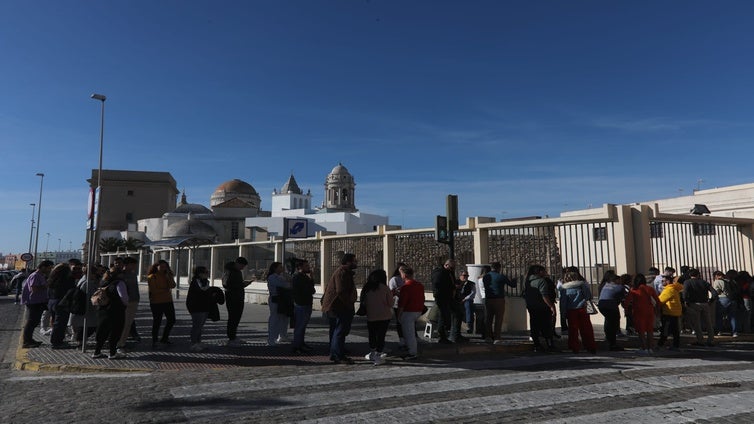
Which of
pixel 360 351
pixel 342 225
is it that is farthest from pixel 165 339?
pixel 342 225

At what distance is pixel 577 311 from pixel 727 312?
5.23 meters

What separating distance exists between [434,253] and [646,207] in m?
5.59

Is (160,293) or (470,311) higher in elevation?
(160,293)

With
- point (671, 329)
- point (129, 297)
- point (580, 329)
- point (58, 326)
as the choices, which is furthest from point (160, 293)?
point (671, 329)

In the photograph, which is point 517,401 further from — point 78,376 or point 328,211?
point 328,211

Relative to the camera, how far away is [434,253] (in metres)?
14.9

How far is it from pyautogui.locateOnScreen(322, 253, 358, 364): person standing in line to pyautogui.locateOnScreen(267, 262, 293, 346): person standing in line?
1.73 metres

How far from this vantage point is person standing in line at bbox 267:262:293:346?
9508 mm

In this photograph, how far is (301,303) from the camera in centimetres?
899

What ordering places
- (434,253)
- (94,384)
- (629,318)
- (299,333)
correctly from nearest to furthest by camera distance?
(94,384) < (299,333) < (629,318) < (434,253)

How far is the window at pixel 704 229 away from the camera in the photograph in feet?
45.8

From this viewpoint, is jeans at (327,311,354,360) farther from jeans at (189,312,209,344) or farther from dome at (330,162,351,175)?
dome at (330,162,351,175)

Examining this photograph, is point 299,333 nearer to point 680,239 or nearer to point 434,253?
point 434,253

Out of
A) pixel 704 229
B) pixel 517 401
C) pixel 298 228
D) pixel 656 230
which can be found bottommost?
pixel 517 401
